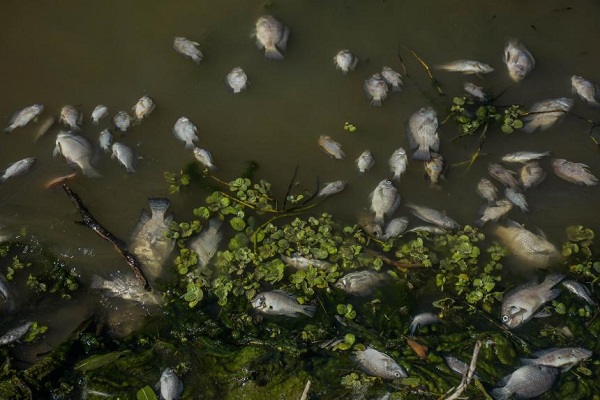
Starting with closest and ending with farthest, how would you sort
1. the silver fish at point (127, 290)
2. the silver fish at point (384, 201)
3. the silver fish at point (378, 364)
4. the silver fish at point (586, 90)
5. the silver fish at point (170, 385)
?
the silver fish at point (170, 385) → the silver fish at point (378, 364) → the silver fish at point (127, 290) → the silver fish at point (384, 201) → the silver fish at point (586, 90)

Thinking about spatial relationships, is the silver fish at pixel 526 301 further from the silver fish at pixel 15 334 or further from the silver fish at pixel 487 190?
the silver fish at pixel 15 334

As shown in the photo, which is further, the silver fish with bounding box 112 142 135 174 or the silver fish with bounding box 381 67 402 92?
→ the silver fish with bounding box 381 67 402 92

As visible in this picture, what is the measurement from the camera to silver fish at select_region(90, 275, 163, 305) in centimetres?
474

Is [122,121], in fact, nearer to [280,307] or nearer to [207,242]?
[207,242]

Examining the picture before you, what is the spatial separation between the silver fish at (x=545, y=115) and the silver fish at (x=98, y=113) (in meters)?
4.50

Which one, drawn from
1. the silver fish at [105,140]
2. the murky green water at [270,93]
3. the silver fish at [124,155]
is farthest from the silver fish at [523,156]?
the silver fish at [105,140]

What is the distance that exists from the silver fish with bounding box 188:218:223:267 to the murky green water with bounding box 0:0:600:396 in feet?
1.17

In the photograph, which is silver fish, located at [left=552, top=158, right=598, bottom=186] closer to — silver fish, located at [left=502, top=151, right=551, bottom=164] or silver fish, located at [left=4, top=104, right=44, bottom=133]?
silver fish, located at [left=502, top=151, right=551, bottom=164]

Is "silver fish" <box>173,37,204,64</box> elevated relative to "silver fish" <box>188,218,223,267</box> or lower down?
elevated

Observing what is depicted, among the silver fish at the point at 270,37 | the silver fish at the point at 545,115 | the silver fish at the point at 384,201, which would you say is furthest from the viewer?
A: the silver fish at the point at 270,37

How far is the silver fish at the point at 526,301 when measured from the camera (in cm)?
469

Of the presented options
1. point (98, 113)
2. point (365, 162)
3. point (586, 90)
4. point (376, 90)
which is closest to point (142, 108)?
point (98, 113)

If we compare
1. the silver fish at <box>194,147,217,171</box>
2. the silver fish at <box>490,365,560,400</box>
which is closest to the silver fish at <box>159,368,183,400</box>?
the silver fish at <box>194,147,217,171</box>

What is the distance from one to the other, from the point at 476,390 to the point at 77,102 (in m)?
4.85
